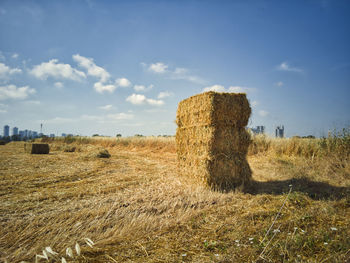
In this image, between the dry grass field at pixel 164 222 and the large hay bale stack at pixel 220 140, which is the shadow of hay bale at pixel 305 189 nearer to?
the dry grass field at pixel 164 222

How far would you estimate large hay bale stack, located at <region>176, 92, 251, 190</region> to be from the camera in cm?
436

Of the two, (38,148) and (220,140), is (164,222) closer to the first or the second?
(220,140)

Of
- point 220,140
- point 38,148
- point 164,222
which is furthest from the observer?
point 38,148

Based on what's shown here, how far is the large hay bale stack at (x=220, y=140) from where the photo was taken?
4359 mm

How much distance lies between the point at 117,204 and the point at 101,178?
2224 millimetres

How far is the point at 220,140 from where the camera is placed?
4.42m

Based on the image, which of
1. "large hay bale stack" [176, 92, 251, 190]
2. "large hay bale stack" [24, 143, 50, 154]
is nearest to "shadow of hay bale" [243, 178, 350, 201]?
"large hay bale stack" [176, 92, 251, 190]

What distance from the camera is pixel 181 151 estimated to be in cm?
549

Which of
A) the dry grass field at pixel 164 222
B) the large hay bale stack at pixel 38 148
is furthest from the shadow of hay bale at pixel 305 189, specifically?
the large hay bale stack at pixel 38 148

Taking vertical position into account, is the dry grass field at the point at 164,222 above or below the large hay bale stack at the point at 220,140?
below

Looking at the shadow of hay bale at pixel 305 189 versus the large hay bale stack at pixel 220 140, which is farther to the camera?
the large hay bale stack at pixel 220 140

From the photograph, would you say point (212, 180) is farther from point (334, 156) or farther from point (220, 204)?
point (334, 156)

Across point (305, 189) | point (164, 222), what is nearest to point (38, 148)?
point (164, 222)

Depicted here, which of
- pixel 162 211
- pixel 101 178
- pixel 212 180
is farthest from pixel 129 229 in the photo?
pixel 101 178
